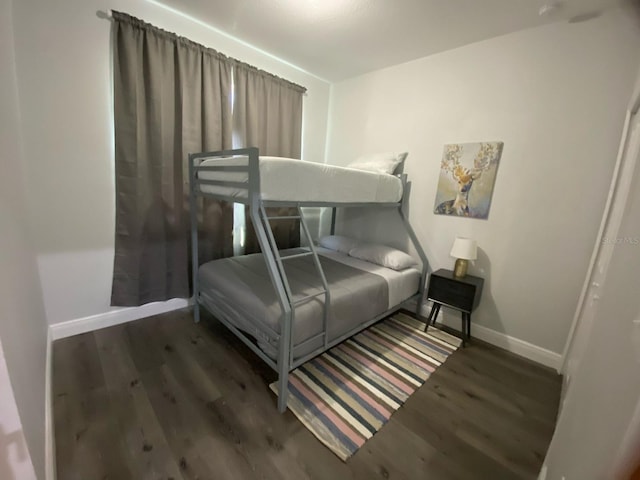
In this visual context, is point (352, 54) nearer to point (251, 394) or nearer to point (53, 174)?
point (53, 174)

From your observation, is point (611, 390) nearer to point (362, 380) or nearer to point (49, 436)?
point (362, 380)

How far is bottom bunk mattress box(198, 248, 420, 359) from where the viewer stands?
1.59 m

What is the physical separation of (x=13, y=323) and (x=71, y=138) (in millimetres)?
1601

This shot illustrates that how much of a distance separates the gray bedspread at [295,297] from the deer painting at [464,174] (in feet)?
3.48

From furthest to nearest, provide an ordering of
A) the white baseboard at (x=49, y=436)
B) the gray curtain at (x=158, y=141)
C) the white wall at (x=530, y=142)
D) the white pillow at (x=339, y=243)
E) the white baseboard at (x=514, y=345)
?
the white pillow at (x=339, y=243) < the white baseboard at (x=514, y=345) < the gray curtain at (x=158, y=141) < the white wall at (x=530, y=142) < the white baseboard at (x=49, y=436)

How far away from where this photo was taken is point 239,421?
144cm

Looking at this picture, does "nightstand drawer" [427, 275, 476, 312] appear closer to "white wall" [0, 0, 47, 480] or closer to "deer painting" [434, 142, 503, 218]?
"deer painting" [434, 142, 503, 218]

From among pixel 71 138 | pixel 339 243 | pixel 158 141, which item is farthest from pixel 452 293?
pixel 71 138

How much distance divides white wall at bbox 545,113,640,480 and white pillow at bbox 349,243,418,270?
5.10 feet

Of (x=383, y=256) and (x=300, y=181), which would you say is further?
(x=383, y=256)

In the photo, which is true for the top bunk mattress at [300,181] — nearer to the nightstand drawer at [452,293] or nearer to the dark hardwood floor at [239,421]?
the nightstand drawer at [452,293]

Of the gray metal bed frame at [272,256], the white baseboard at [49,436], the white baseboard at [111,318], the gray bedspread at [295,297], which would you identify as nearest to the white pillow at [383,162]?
the gray metal bed frame at [272,256]

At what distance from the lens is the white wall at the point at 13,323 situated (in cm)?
65

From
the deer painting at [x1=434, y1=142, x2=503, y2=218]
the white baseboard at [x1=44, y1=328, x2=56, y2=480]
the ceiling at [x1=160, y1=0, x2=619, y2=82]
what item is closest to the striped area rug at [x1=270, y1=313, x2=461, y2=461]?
the white baseboard at [x1=44, y1=328, x2=56, y2=480]
